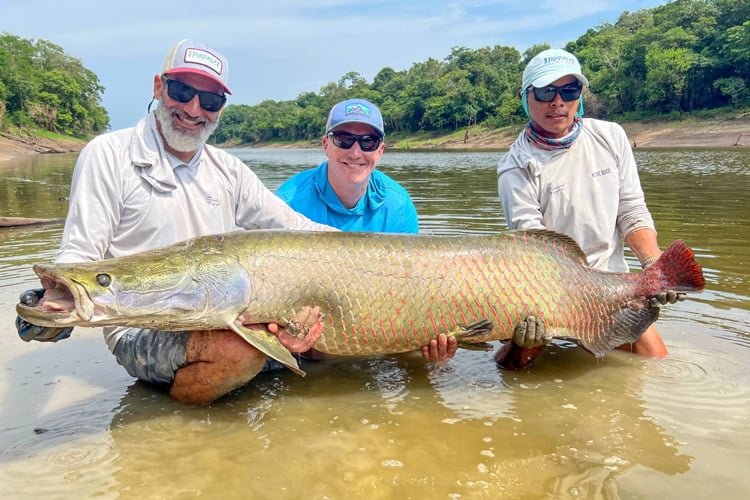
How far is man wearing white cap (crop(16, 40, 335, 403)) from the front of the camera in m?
3.15

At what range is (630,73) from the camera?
1950 inches

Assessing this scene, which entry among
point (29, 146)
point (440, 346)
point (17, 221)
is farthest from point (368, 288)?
point (29, 146)

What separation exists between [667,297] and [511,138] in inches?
2028

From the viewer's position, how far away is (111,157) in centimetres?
335

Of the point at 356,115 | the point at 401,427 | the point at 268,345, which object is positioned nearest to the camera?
the point at 268,345

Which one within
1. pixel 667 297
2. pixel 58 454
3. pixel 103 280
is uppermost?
pixel 103 280

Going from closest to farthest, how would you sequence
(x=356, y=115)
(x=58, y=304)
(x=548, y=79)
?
(x=58, y=304)
(x=548, y=79)
(x=356, y=115)

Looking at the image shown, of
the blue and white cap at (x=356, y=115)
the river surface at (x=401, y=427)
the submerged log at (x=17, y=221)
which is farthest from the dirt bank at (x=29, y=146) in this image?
the river surface at (x=401, y=427)

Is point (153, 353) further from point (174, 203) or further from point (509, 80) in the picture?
point (509, 80)

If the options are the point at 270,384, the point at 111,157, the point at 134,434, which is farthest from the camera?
the point at 270,384

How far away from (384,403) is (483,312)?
80 centimetres

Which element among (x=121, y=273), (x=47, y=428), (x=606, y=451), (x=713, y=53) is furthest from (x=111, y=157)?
(x=713, y=53)

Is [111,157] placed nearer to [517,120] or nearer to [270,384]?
[270,384]

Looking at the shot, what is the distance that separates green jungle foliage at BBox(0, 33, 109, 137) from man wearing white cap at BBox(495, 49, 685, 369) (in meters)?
58.6
